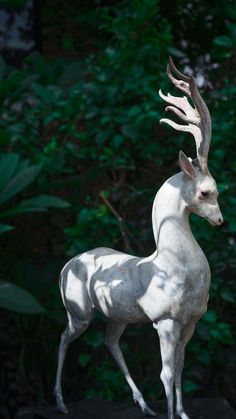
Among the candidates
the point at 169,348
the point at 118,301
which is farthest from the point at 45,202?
the point at 169,348

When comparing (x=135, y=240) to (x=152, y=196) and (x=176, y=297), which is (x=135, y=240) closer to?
(x=152, y=196)

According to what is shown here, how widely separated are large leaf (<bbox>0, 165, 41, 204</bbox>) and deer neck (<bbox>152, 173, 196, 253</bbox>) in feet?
4.46

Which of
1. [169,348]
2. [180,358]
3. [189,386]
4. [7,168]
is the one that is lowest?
[189,386]

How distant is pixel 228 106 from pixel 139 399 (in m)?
1.76

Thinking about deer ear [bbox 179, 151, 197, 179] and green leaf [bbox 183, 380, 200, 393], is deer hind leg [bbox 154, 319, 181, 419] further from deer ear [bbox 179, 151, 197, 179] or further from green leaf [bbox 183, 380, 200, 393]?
green leaf [bbox 183, 380, 200, 393]

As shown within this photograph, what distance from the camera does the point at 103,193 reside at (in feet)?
14.0

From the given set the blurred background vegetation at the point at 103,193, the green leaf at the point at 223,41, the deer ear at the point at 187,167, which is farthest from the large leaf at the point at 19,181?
the deer ear at the point at 187,167

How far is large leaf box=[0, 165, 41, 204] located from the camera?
14.0 ft

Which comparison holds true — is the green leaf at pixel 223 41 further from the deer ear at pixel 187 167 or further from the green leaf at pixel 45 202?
the deer ear at pixel 187 167

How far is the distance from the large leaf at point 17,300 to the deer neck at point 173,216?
1050mm

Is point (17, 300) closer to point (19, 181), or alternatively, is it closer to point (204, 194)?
point (19, 181)

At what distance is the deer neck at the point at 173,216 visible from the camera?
2.99m

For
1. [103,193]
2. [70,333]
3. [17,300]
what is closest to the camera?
[70,333]

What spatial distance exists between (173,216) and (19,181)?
1478mm
